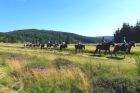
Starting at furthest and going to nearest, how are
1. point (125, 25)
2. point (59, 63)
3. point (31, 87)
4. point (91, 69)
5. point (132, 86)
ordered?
point (125, 25)
point (59, 63)
point (91, 69)
point (31, 87)
point (132, 86)

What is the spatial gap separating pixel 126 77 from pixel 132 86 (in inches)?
27.9

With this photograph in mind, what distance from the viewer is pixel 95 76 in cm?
1636

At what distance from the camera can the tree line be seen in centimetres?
14500

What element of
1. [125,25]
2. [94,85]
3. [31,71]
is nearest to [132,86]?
[94,85]

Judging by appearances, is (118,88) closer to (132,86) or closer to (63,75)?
(132,86)

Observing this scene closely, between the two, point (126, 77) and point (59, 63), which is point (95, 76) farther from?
point (59, 63)

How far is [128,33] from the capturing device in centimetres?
15100

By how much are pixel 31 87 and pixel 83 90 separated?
2.46m

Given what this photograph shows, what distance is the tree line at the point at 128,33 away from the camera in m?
145

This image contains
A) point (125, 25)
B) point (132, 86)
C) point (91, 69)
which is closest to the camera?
point (132, 86)

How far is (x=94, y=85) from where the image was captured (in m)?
14.8

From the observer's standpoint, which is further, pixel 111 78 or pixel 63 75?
pixel 63 75

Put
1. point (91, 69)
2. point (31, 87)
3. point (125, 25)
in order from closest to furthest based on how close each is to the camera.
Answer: point (31, 87) → point (91, 69) → point (125, 25)

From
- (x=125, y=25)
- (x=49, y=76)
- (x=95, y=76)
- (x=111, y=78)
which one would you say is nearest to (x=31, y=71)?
(x=49, y=76)
